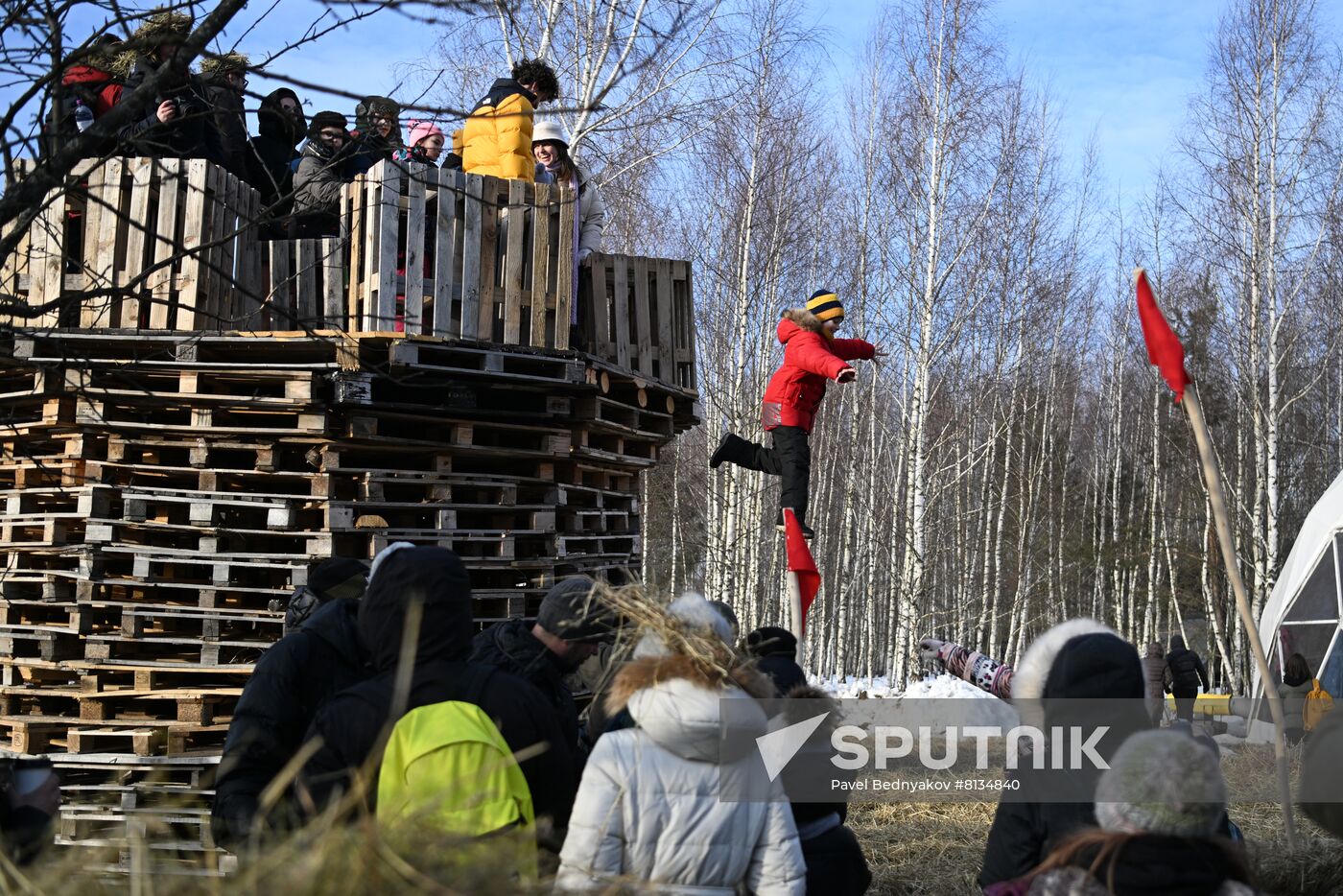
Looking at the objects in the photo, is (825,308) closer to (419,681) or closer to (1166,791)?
(419,681)

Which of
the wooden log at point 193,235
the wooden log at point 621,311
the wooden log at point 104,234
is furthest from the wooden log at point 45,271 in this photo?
the wooden log at point 621,311

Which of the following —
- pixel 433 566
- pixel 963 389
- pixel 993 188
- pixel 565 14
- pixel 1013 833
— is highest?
pixel 565 14

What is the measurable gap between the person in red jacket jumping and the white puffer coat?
15.9 ft

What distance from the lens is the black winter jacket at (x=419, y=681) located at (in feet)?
9.78

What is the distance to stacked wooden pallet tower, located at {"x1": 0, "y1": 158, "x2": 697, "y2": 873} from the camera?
23.7ft

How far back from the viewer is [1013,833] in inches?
133

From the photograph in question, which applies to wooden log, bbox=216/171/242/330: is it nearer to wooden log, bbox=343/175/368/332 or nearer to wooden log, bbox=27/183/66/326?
wooden log, bbox=343/175/368/332

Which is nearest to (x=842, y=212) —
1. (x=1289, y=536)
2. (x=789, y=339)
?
(x=1289, y=536)

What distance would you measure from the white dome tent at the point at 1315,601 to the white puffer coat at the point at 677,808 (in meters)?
14.6

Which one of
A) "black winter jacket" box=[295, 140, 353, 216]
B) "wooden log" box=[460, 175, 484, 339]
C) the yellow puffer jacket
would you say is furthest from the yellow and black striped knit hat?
"black winter jacket" box=[295, 140, 353, 216]

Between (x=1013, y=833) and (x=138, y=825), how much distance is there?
7.82 feet

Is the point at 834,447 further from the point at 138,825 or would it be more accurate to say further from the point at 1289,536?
the point at 138,825

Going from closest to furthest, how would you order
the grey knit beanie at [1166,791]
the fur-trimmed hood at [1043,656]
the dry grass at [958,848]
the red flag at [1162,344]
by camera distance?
the grey knit beanie at [1166,791] < the fur-trimmed hood at [1043,656] < the dry grass at [958,848] < the red flag at [1162,344]

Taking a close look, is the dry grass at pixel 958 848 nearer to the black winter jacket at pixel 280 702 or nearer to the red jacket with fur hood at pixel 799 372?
the red jacket with fur hood at pixel 799 372
